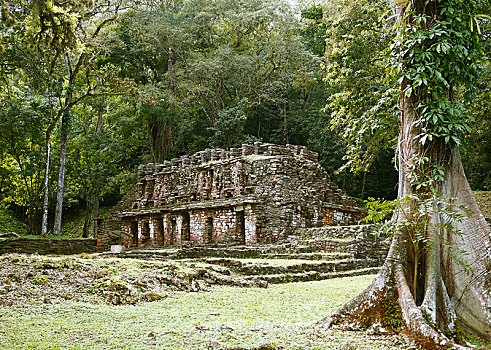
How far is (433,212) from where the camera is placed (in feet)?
17.0

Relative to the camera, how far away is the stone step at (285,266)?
11.6m

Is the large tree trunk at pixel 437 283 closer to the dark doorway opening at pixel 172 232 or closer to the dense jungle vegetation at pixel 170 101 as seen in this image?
the dense jungle vegetation at pixel 170 101

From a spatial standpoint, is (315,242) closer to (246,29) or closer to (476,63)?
(476,63)

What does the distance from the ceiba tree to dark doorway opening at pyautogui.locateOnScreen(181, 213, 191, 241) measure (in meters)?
18.1

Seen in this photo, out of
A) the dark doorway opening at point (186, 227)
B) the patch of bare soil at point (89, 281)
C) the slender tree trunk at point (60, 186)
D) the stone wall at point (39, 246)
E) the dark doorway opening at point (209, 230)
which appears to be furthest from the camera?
the dark doorway opening at point (186, 227)

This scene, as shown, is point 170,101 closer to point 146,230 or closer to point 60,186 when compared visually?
point 146,230

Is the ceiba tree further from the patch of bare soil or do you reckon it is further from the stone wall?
the stone wall

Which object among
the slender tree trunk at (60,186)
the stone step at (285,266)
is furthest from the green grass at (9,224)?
the stone step at (285,266)

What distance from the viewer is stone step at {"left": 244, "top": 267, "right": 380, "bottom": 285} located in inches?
418

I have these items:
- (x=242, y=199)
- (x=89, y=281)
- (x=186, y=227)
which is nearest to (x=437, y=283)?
(x=89, y=281)

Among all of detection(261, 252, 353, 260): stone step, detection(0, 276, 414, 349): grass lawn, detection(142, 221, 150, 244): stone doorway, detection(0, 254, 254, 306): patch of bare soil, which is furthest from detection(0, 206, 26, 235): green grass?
detection(0, 276, 414, 349): grass lawn

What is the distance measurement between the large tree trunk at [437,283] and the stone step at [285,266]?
6.32 m

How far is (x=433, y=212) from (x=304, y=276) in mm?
6557

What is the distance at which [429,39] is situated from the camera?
19.7 ft
